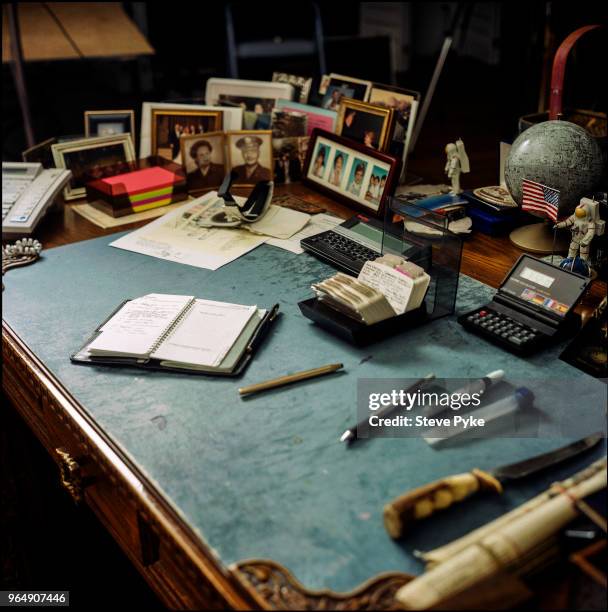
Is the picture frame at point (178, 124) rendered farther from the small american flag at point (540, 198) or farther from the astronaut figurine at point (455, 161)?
the small american flag at point (540, 198)

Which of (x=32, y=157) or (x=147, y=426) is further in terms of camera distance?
(x=32, y=157)

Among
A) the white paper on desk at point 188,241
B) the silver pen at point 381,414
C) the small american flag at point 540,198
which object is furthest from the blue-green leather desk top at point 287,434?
the small american flag at point 540,198

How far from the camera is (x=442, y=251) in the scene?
1414 mm

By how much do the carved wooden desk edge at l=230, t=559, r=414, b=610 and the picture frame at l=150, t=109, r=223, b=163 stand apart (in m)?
1.52

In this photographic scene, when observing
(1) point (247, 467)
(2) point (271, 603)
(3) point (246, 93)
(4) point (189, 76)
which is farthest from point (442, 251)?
(4) point (189, 76)

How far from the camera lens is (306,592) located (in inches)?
32.0

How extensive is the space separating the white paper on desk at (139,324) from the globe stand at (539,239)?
30.8 inches

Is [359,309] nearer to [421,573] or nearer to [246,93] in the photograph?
[421,573]

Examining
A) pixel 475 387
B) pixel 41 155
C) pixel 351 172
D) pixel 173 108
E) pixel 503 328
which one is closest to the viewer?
pixel 475 387

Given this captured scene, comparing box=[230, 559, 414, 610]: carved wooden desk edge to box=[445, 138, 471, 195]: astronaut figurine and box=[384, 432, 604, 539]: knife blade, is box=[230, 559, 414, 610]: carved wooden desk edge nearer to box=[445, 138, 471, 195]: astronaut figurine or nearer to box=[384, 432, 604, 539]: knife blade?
box=[384, 432, 604, 539]: knife blade

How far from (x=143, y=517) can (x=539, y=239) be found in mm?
1107

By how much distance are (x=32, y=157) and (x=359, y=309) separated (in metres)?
1.21

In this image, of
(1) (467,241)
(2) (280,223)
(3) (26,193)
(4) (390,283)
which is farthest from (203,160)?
(4) (390,283)

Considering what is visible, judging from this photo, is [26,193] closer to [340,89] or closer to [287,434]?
[340,89]
